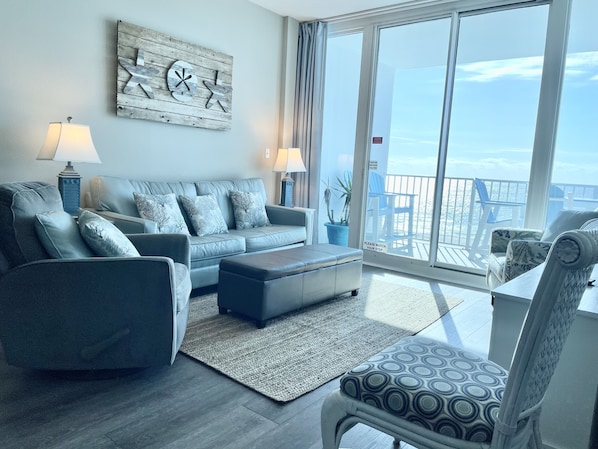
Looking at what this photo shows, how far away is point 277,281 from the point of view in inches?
109

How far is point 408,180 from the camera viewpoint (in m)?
4.68

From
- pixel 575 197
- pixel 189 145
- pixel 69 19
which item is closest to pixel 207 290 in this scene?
pixel 189 145

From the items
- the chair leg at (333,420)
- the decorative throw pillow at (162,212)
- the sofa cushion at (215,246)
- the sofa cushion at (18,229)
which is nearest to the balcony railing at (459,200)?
the sofa cushion at (215,246)

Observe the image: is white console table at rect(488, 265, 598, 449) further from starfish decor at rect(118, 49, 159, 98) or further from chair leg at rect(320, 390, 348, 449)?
starfish decor at rect(118, 49, 159, 98)

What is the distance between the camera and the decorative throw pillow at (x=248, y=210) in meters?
4.14

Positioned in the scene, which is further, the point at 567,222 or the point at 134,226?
the point at 567,222

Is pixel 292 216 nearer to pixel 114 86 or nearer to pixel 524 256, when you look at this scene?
pixel 114 86

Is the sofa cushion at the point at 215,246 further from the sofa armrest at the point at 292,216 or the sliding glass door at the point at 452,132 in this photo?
the sliding glass door at the point at 452,132

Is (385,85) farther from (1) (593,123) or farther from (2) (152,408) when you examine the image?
(2) (152,408)

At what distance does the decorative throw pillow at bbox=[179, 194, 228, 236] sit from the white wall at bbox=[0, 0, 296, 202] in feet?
1.71

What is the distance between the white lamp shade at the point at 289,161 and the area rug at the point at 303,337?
1771 millimetres

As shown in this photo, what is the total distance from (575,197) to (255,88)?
11.1ft

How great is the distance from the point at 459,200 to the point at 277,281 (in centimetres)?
248

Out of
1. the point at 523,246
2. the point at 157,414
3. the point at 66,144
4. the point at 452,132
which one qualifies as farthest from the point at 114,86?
the point at 523,246
